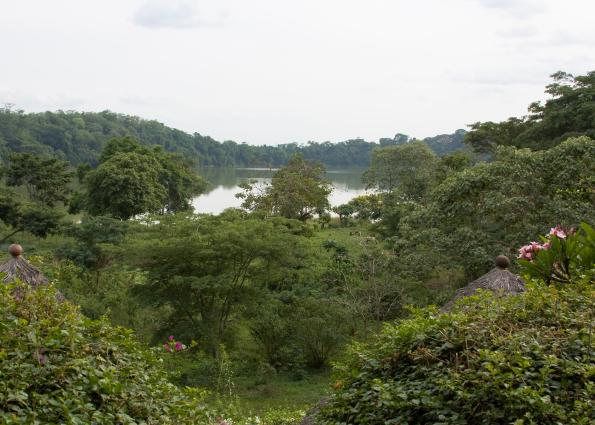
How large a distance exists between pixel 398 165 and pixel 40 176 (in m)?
16.2

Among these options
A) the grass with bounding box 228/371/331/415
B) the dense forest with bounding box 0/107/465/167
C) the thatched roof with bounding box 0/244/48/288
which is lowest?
the grass with bounding box 228/371/331/415

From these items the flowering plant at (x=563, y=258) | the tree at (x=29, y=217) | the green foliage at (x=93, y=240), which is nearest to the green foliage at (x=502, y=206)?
the flowering plant at (x=563, y=258)

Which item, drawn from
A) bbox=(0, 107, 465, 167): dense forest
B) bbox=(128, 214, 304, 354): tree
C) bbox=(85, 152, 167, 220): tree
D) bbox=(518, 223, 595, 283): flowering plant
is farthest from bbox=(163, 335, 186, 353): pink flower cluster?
bbox=(0, 107, 465, 167): dense forest

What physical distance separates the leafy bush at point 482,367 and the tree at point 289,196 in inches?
880

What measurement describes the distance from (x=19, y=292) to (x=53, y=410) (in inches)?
47.5

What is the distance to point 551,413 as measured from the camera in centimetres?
255

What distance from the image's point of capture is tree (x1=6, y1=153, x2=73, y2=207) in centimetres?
2784

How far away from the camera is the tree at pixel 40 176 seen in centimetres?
2784

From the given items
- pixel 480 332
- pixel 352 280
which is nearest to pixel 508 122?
pixel 352 280

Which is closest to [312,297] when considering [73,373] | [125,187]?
[73,373]

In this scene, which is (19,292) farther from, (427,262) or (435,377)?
(427,262)

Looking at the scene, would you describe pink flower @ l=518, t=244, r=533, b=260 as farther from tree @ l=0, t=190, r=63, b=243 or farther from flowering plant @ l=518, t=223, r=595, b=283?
tree @ l=0, t=190, r=63, b=243

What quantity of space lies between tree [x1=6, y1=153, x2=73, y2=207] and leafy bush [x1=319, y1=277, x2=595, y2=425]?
89.4ft

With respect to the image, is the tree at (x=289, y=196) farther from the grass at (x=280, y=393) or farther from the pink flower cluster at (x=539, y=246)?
the pink flower cluster at (x=539, y=246)
